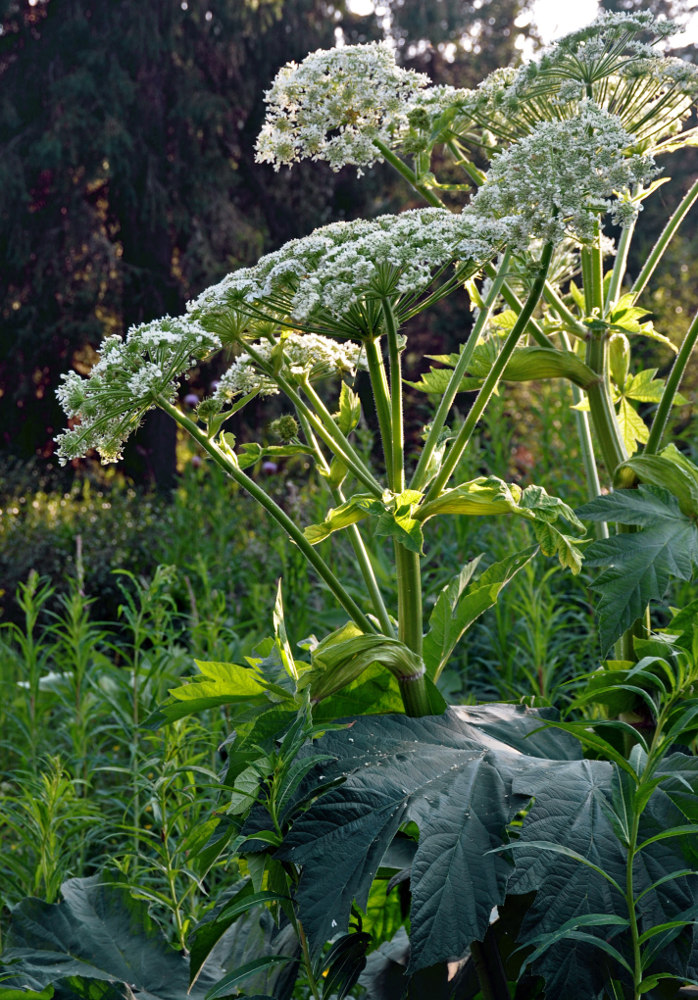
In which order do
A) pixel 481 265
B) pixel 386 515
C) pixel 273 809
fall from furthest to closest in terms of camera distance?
pixel 481 265 → pixel 386 515 → pixel 273 809

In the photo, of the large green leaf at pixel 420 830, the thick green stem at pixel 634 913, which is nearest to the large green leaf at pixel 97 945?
the large green leaf at pixel 420 830

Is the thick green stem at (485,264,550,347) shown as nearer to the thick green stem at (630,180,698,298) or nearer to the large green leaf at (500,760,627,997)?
the thick green stem at (630,180,698,298)

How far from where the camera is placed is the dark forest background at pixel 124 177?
13.8 m

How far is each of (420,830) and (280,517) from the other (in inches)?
18.5

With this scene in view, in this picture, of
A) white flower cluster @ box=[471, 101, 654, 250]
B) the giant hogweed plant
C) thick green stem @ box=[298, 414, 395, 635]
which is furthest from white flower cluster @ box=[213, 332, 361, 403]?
white flower cluster @ box=[471, 101, 654, 250]

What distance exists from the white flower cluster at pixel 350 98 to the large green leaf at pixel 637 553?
672 mm

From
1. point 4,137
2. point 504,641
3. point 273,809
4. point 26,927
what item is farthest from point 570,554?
point 4,137

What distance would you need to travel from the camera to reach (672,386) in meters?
1.35

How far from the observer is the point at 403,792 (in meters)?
1.01

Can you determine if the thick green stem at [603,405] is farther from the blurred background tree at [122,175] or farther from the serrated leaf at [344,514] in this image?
the blurred background tree at [122,175]

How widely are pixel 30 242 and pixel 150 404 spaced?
14302mm

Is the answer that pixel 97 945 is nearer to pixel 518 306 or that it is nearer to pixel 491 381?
pixel 491 381

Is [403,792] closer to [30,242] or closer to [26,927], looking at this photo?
[26,927]

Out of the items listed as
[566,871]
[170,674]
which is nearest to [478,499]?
[566,871]
